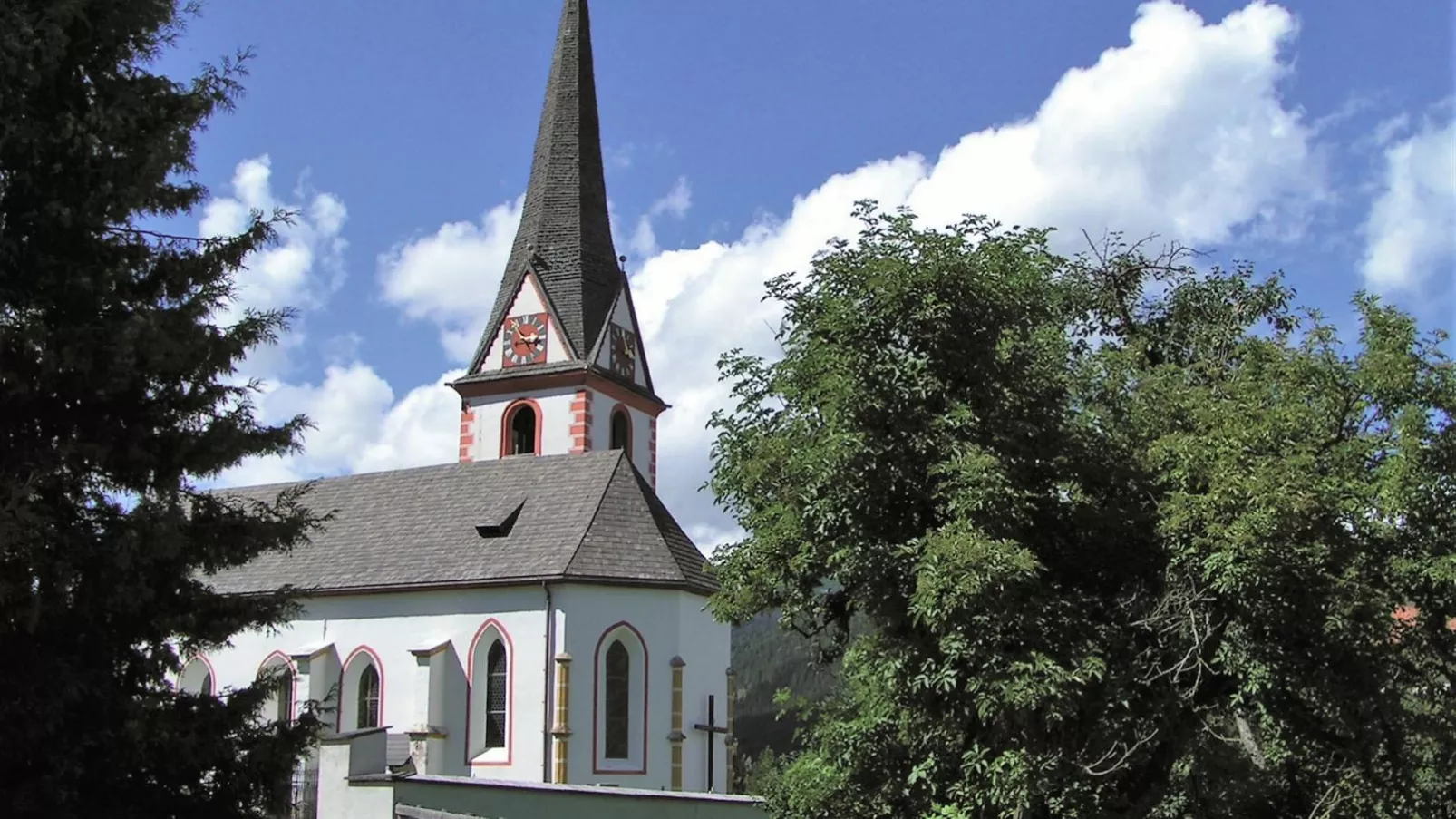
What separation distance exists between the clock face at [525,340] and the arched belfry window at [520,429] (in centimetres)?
126

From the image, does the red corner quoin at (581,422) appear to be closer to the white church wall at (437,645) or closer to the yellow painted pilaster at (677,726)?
the white church wall at (437,645)

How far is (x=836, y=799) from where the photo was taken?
12.0 metres

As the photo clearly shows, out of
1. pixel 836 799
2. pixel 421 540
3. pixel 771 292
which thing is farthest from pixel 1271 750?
pixel 421 540

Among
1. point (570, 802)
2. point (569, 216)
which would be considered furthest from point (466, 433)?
point (570, 802)

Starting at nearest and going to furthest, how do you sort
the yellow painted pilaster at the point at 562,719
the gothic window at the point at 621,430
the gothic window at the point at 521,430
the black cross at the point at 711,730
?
the yellow painted pilaster at the point at 562,719 → the black cross at the point at 711,730 → the gothic window at the point at 521,430 → the gothic window at the point at 621,430

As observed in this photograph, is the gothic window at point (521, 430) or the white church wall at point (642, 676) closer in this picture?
the white church wall at point (642, 676)

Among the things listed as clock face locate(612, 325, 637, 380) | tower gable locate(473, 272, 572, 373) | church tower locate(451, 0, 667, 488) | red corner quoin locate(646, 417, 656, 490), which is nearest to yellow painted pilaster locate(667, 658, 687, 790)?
church tower locate(451, 0, 667, 488)

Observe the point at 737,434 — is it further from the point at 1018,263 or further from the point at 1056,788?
the point at 1056,788

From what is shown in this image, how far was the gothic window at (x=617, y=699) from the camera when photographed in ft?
86.4

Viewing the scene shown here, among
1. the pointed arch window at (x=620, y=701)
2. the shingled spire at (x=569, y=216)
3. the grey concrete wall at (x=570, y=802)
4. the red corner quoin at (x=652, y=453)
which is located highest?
the shingled spire at (x=569, y=216)

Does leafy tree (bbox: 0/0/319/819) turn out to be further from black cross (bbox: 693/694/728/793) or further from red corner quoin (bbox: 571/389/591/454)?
red corner quoin (bbox: 571/389/591/454)

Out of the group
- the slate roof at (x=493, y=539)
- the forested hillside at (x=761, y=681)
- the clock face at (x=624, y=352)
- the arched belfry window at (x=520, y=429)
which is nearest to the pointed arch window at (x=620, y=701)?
the slate roof at (x=493, y=539)

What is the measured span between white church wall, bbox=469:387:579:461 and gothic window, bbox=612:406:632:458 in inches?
69.6

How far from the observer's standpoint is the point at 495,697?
2658 centimetres
